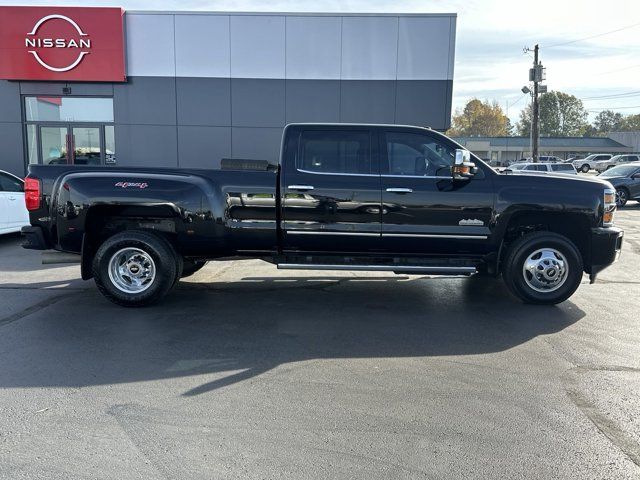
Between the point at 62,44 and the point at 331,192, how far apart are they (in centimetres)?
1292

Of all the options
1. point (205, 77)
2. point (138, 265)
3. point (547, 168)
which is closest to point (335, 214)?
point (138, 265)

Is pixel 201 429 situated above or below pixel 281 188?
below

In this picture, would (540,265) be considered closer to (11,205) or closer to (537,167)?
(11,205)

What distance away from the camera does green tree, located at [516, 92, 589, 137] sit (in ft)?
400

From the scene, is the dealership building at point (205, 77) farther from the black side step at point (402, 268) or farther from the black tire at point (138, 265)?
the black side step at point (402, 268)

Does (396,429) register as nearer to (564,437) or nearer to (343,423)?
(343,423)

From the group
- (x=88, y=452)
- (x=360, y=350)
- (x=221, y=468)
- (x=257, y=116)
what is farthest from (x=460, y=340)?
(x=257, y=116)

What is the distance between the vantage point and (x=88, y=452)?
10.5ft

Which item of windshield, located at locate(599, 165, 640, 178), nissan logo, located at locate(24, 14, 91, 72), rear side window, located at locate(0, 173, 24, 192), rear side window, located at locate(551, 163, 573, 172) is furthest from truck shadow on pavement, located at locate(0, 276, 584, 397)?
rear side window, located at locate(551, 163, 573, 172)

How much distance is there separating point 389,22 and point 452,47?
196 centimetres

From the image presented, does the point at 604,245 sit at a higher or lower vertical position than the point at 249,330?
higher

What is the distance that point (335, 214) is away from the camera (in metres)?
6.29

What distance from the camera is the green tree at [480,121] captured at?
116500 millimetres

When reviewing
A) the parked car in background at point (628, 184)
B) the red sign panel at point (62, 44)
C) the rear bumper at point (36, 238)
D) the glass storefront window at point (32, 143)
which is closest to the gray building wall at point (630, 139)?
the parked car in background at point (628, 184)
